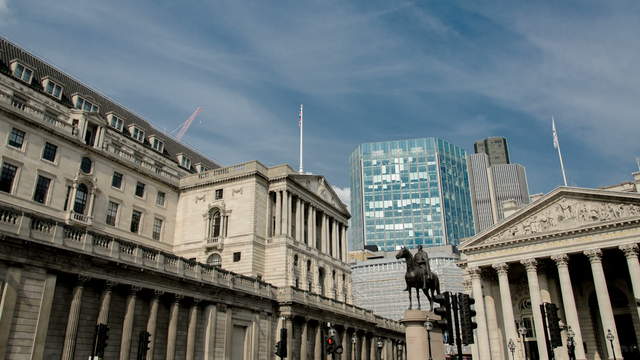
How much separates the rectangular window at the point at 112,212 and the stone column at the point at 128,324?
1761 cm

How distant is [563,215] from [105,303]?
150 feet

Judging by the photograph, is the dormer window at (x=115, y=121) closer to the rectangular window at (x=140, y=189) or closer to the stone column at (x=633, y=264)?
the rectangular window at (x=140, y=189)

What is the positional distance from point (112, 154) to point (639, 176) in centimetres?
5587

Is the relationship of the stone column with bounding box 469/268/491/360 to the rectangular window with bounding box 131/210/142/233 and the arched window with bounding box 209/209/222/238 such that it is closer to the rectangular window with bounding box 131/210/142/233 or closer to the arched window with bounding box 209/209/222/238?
the arched window with bounding box 209/209/222/238

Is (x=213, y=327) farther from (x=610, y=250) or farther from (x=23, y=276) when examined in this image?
(x=610, y=250)

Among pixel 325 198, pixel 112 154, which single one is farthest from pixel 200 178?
pixel 325 198

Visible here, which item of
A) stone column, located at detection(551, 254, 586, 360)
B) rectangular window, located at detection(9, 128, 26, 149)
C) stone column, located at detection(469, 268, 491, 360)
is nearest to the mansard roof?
rectangular window, located at detection(9, 128, 26, 149)

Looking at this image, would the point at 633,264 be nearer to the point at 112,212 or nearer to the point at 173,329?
the point at 173,329

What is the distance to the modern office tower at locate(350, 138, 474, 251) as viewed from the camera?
6417 inches

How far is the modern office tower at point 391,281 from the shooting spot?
377 feet

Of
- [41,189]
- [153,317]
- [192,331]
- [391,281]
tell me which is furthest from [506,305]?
[391,281]

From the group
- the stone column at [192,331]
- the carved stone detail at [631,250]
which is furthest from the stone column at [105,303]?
the carved stone detail at [631,250]

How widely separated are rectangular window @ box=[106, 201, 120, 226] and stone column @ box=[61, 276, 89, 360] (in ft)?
64.6

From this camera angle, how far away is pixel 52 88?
48750mm
